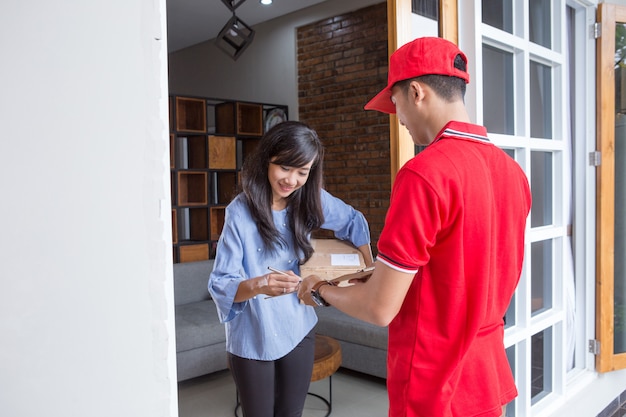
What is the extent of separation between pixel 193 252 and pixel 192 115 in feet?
4.83

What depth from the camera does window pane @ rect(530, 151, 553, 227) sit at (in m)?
2.55

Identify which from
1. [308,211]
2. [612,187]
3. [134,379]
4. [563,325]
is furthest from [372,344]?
[134,379]

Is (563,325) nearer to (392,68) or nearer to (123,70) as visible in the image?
(392,68)

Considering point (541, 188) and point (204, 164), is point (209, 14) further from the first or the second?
point (541, 188)

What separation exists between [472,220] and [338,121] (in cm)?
504

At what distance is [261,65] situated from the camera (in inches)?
277


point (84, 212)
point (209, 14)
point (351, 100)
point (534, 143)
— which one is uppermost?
point (209, 14)

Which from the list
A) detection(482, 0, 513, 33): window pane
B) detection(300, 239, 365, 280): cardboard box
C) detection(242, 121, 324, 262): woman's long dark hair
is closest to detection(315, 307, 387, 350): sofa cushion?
detection(300, 239, 365, 280): cardboard box

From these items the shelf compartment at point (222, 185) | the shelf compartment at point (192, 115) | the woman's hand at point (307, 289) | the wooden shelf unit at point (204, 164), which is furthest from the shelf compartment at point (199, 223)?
the woman's hand at point (307, 289)

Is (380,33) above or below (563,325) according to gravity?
above

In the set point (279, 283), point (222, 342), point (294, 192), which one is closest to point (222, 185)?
point (222, 342)

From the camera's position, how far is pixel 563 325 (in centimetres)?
282

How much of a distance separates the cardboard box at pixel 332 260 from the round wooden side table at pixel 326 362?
131 cm

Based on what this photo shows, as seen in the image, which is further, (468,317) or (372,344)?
(372,344)
